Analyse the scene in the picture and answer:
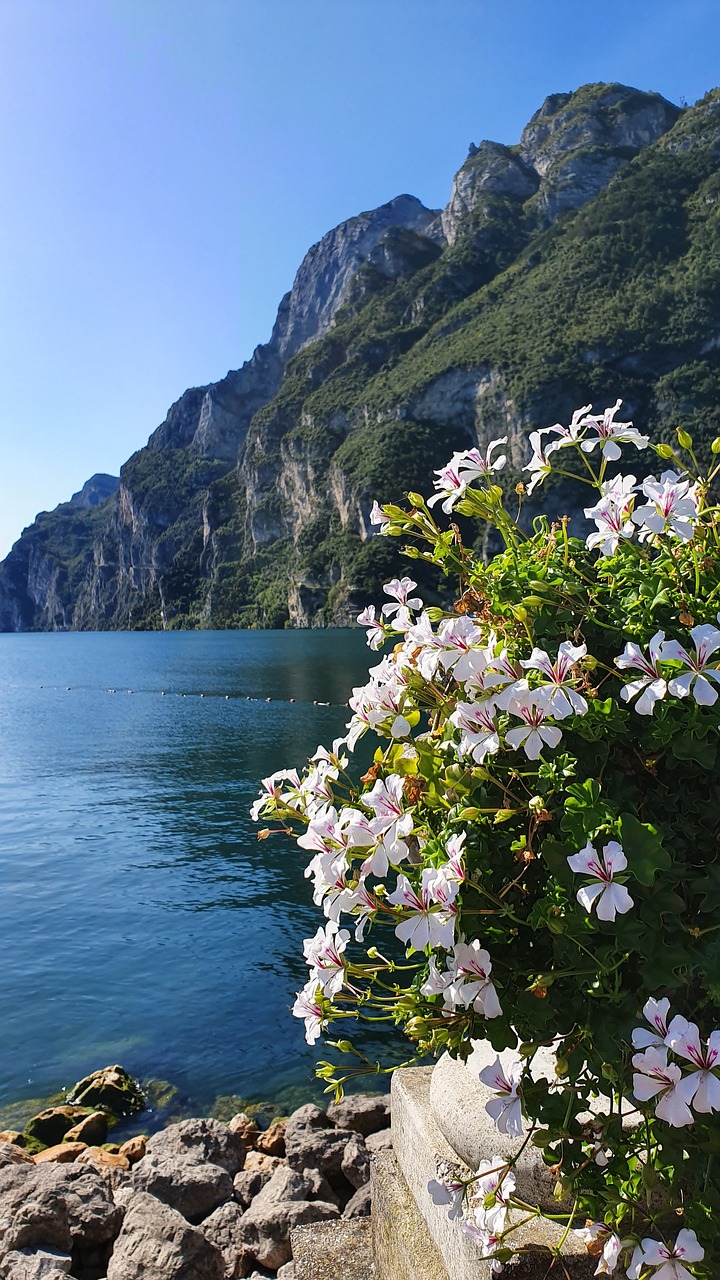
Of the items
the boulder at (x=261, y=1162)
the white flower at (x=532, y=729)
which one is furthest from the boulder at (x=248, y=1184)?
the white flower at (x=532, y=729)

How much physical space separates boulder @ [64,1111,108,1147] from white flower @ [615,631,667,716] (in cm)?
1147

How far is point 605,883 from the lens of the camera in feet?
5.02

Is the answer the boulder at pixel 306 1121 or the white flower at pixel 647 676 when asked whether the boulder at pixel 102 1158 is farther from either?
the white flower at pixel 647 676

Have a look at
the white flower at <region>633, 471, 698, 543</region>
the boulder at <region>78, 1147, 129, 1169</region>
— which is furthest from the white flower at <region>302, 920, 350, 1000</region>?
the boulder at <region>78, 1147, 129, 1169</region>

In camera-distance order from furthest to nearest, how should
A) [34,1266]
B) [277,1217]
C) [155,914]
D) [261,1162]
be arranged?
[155,914]
[261,1162]
[277,1217]
[34,1266]

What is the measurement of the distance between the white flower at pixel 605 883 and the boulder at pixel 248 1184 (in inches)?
322

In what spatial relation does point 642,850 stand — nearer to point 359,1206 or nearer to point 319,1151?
point 359,1206

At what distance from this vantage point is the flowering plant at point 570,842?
164 cm

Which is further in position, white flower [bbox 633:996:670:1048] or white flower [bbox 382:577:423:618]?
white flower [bbox 382:577:423:618]

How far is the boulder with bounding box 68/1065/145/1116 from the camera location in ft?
38.0

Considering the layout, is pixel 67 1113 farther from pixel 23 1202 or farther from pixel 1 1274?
pixel 1 1274

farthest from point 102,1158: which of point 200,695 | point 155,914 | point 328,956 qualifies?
point 200,695

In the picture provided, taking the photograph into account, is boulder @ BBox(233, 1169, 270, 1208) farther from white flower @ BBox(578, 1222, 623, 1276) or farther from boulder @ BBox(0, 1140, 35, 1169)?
white flower @ BBox(578, 1222, 623, 1276)

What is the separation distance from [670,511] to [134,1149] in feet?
35.8
